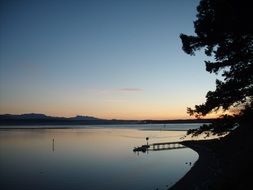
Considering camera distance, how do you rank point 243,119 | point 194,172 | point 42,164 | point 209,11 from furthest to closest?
point 42,164 < point 194,172 < point 209,11 < point 243,119

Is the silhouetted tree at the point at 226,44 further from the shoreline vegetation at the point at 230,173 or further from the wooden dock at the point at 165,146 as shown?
the wooden dock at the point at 165,146

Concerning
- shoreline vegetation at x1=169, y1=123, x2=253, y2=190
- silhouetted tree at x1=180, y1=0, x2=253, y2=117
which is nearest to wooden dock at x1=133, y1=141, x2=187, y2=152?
shoreline vegetation at x1=169, y1=123, x2=253, y2=190

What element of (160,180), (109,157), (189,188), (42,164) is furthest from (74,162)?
(189,188)

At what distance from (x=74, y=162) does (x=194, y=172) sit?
24313 mm

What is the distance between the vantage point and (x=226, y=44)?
1756 centimetres

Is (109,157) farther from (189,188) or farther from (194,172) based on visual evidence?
(189,188)

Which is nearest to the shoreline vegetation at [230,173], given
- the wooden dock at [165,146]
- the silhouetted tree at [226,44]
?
the silhouetted tree at [226,44]

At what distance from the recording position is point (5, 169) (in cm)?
4681

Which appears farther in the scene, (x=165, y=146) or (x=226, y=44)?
(x=165, y=146)

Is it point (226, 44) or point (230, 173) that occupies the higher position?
point (226, 44)

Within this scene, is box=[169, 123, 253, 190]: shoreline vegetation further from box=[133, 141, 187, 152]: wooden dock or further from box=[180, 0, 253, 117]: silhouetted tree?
box=[133, 141, 187, 152]: wooden dock

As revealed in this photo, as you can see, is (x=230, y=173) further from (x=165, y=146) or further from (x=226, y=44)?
(x=165, y=146)

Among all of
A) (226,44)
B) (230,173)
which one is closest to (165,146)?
(230,173)

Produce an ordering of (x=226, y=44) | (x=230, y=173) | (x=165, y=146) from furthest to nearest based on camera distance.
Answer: (x=165, y=146) → (x=230, y=173) → (x=226, y=44)
